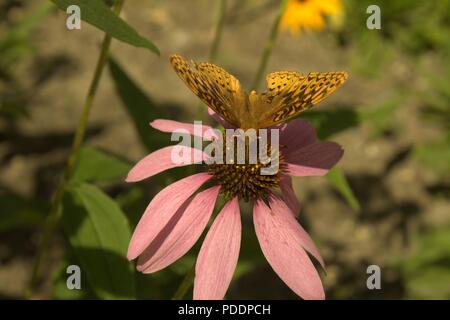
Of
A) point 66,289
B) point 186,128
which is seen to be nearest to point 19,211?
point 66,289

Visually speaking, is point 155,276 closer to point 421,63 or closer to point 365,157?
point 365,157

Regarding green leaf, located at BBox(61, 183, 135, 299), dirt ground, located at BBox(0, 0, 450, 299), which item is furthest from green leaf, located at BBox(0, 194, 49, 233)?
A: dirt ground, located at BBox(0, 0, 450, 299)

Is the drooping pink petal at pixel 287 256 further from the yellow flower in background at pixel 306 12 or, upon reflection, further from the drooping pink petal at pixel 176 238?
the yellow flower in background at pixel 306 12

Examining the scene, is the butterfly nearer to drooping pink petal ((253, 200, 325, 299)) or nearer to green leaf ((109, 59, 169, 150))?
drooping pink petal ((253, 200, 325, 299))

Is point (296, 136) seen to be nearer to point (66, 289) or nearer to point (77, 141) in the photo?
point (77, 141)

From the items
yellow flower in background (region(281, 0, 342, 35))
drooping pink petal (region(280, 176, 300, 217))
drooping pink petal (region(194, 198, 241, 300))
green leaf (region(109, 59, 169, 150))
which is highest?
yellow flower in background (region(281, 0, 342, 35))
